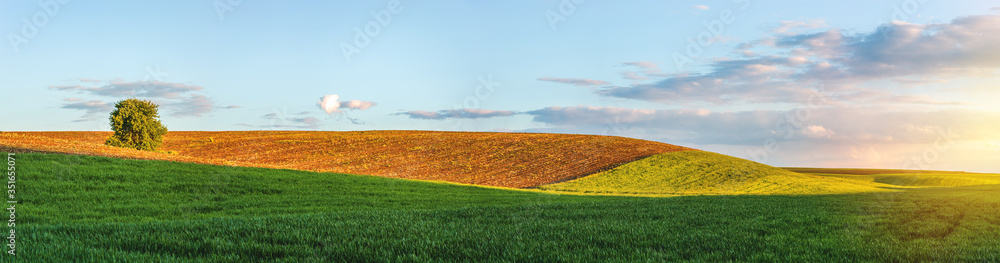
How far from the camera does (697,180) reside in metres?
53.1

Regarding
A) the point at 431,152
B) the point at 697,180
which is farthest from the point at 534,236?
the point at 431,152

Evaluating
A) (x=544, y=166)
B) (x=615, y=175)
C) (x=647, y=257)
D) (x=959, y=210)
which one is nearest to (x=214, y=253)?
(x=647, y=257)

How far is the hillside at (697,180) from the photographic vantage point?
47.6 m

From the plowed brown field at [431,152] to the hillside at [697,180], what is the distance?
3151 millimetres

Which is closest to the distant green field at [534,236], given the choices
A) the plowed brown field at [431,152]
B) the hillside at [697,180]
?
the hillside at [697,180]

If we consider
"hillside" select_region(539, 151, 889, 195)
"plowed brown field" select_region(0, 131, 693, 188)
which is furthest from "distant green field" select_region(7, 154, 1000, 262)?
"plowed brown field" select_region(0, 131, 693, 188)

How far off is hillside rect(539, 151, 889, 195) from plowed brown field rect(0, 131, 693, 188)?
3.15 meters

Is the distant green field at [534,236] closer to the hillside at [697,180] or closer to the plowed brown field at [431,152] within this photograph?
the hillside at [697,180]

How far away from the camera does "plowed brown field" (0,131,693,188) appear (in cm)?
5678

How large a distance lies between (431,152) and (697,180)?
33417 mm

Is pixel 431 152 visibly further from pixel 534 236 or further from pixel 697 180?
pixel 534 236

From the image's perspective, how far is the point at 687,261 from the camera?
6.58m

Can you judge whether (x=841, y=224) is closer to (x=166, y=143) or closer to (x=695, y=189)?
(x=695, y=189)

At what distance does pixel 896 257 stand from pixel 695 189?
4385 centimetres
